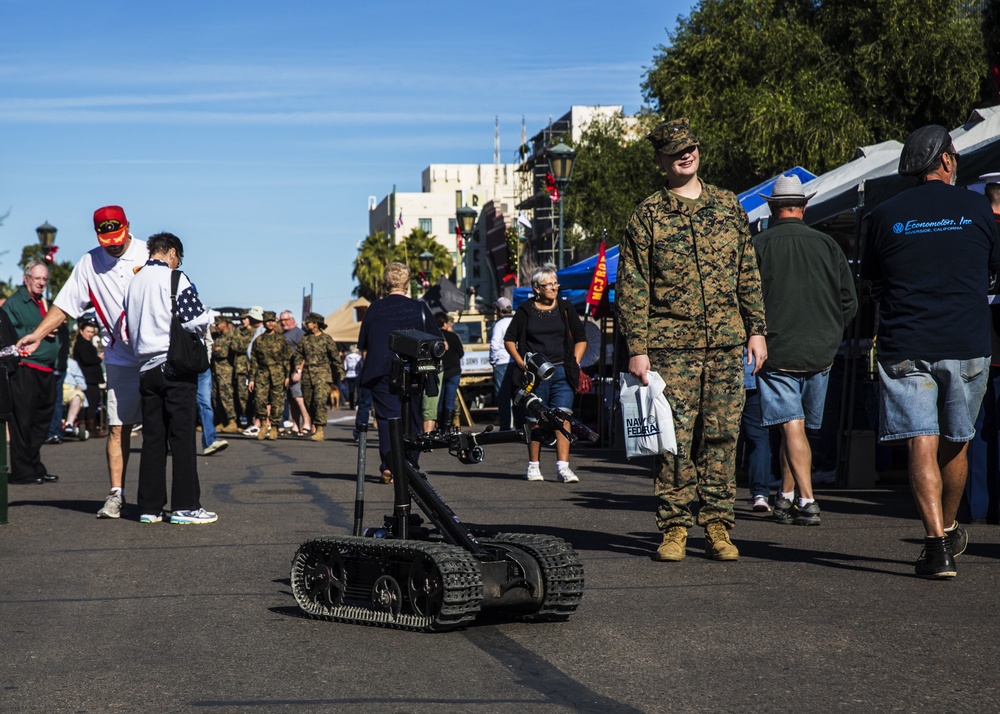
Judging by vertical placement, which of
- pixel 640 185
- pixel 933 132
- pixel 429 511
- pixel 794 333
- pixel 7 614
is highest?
pixel 640 185

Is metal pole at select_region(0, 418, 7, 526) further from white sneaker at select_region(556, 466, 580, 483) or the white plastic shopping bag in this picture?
the white plastic shopping bag

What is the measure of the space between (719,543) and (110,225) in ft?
16.0

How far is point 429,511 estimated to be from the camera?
552 cm

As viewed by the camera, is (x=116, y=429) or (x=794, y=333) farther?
(x=116, y=429)

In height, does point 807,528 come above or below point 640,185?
below

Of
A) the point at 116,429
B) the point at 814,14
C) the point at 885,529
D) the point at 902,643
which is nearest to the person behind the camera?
the point at 902,643

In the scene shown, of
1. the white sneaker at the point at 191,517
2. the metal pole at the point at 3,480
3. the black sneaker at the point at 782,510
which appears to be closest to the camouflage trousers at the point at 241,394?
the metal pole at the point at 3,480

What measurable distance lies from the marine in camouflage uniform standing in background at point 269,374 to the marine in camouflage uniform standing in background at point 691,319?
1470 centimetres

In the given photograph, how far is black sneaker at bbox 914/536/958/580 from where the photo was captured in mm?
6270

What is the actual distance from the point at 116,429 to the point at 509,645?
→ 5.23 m

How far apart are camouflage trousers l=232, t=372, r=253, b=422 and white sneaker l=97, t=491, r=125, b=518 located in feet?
42.6

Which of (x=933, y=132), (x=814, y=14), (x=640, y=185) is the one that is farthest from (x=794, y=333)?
(x=640, y=185)

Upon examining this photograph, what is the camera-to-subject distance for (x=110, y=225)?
935 centimetres

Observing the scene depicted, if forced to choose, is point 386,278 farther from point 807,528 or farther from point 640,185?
point 640,185
